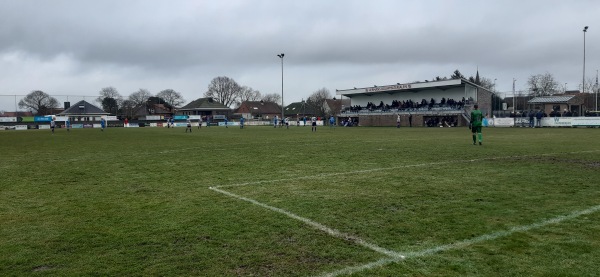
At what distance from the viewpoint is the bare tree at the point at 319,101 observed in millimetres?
125500

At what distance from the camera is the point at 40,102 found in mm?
95188

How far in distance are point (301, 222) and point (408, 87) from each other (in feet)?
207

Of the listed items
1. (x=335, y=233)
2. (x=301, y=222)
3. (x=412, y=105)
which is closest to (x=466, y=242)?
(x=335, y=233)

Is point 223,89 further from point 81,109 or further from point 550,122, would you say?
point 550,122

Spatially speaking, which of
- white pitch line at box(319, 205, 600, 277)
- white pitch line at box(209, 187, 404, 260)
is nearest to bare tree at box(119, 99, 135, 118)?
white pitch line at box(209, 187, 404, 260)

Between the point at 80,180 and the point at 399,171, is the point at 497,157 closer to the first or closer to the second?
the point at 399,171

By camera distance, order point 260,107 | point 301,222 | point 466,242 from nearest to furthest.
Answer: point 466,242 → point 301,222 → point 260,107

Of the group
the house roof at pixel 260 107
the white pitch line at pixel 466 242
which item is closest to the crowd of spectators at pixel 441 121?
the white pitch line at pixel 466 242

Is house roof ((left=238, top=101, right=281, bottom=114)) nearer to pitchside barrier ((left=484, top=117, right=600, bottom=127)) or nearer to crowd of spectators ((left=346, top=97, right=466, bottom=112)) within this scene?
crowd of spectators ((left=346, top=97, right=466, bottom=112))

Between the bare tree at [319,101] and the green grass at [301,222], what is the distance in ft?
371

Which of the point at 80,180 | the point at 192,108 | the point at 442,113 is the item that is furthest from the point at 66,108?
the point at 80,180

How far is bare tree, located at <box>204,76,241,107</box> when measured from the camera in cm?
12150

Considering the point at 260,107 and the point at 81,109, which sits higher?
the point at 260,107

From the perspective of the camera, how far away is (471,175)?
10.1 m
